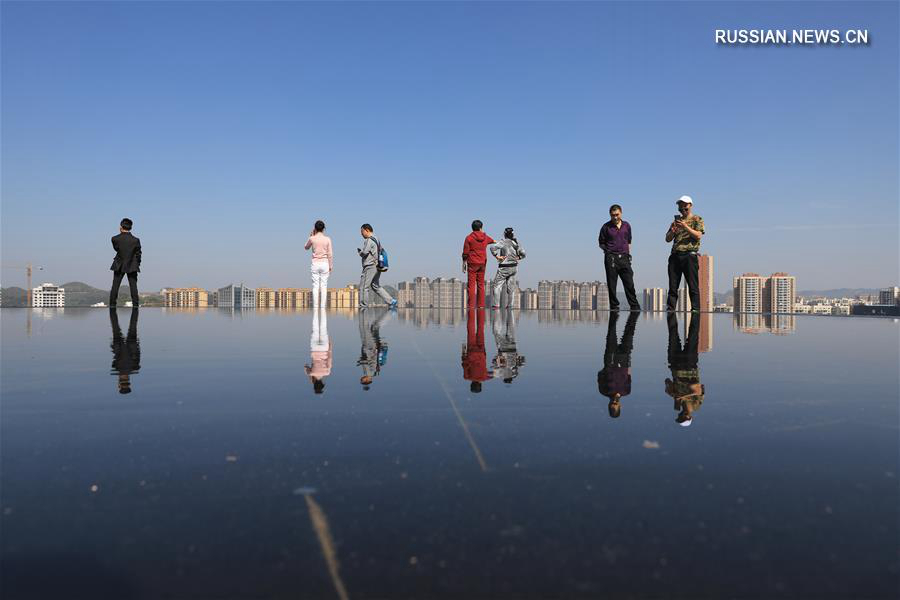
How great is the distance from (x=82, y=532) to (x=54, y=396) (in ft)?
7.80

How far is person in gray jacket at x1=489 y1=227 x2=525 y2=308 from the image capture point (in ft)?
51.6

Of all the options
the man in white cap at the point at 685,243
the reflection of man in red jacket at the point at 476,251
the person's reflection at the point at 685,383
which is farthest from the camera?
the reflection of man in red jacket at the point at 476,251

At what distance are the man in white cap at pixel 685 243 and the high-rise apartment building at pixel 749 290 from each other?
91.6m

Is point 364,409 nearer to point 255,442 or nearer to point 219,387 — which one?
point 255,442

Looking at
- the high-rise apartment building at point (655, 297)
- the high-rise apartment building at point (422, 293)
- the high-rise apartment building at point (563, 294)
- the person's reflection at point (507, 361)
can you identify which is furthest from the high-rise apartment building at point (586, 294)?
the person's reflection at point (507, 361)

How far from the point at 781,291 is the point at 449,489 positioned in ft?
399

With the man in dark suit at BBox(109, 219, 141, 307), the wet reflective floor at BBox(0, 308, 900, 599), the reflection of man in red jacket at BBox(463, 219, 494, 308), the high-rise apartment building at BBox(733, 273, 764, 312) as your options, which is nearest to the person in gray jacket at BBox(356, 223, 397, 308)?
the reflection of man in red jacket at BBox(463, 219, 494, 308)

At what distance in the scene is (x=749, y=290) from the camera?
311ft

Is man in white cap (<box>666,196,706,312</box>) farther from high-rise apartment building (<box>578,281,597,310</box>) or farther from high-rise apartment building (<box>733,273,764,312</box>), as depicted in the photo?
high-rise apartment building (<box>733,273,764,312</box>)

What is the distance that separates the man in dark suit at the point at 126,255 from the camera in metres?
13.7

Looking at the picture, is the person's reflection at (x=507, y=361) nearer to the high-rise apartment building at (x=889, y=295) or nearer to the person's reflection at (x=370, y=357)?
the person's reflection at (x=370, y=357)

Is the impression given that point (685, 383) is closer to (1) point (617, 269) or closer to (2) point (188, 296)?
(1) point (617, 269)

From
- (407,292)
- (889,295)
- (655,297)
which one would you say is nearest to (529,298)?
(407,292)

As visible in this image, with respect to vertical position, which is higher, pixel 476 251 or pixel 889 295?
pixel 476 251
